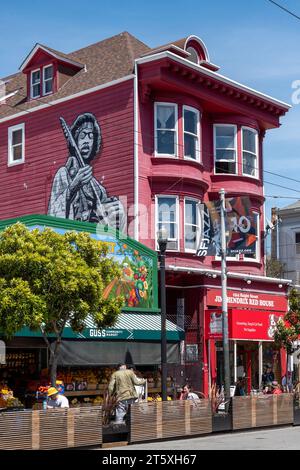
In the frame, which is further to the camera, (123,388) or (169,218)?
(169,218)

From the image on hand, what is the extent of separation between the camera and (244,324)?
2980cm

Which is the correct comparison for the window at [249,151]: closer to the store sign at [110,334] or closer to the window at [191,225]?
the window at [191,225]

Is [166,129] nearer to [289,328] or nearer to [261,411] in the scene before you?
[289,328]

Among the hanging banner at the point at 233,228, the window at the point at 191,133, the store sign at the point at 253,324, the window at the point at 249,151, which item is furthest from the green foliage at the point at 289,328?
the window at the point at 191,133

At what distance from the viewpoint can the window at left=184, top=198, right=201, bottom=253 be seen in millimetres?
30344

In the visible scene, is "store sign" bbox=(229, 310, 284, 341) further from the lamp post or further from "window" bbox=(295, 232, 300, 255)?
"window" bbox=(295, 232, 300, 255)

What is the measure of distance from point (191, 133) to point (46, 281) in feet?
44.0

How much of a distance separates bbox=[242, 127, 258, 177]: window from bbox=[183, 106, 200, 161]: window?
2.71 m

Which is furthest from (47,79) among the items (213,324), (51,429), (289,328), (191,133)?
(51,429)

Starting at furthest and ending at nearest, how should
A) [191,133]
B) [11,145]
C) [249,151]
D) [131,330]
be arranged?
[11,145]
[249,151]
[191,133]
[131,330]

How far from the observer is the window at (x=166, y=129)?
99.1 ft

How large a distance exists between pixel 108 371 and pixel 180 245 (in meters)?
6.18

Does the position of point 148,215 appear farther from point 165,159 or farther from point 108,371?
point 108,371

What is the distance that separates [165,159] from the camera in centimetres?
3000
